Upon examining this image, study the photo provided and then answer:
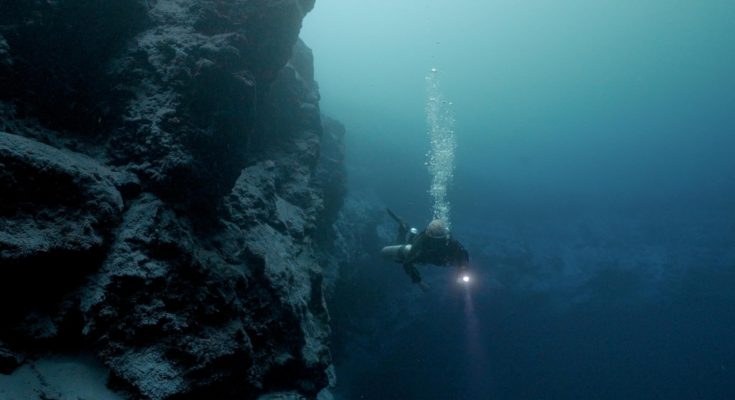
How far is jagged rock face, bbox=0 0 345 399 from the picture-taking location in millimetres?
2291

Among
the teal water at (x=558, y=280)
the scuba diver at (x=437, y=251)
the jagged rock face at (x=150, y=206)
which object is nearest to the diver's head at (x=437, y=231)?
the scuba diver at (x=437, y=251)

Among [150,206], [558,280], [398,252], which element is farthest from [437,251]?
[558,280]

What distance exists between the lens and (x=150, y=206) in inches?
116

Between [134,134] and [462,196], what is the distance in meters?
21.8

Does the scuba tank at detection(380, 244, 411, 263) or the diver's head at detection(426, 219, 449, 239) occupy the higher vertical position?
the diver's head at detection(426, 219, 449, 239)

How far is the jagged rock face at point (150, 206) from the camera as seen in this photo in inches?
90.2

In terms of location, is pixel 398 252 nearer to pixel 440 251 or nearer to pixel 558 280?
pixel 440 251

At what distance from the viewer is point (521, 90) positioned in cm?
8219

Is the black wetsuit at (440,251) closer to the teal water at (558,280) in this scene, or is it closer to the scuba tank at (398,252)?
the scuba tank at (398,252)

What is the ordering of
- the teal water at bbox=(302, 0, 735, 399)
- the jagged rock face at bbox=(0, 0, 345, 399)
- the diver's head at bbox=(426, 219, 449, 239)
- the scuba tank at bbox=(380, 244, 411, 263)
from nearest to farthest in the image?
1. the jagged rock face at bbox=(0, 0, 345, 399)
2. the diver's head at bbox=(426, 219, 449, 239)
3. the scuba tank at bbox=(380, 244, 411, 263)
4. the teal water at bbox=(302, 0, 735, 399)

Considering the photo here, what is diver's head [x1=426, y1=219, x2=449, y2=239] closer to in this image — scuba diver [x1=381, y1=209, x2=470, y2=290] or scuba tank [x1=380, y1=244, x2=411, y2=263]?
scuba diver [x1=381, y1=209, x2=470, y2=290]

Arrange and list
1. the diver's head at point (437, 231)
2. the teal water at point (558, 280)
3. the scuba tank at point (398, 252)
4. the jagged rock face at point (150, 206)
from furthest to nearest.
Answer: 1. the teal water at point (558, 280)
2. the scuba tank at point (398, 252)
3. the diver's head at point (437, 231)
4. the jagged rock face at point (150, 206)

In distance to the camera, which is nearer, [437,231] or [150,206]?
[150,206]

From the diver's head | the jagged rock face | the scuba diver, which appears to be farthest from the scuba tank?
the jagged rock face
